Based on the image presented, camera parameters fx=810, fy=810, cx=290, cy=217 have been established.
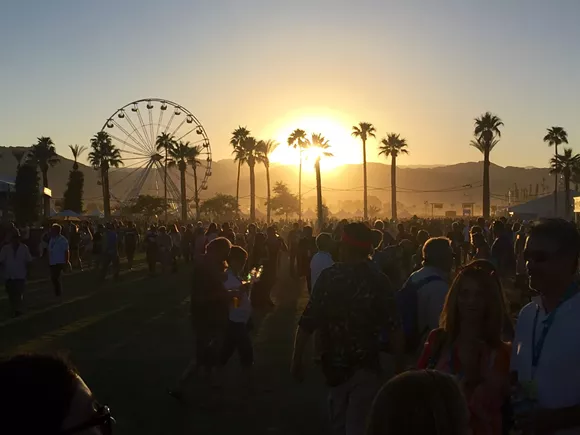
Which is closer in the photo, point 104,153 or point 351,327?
point 351,327

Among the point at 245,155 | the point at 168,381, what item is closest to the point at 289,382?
the point at 168,381

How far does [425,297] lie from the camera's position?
17.5 ft

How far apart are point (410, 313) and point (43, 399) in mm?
3966

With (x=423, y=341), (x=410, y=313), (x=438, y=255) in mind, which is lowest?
(x=423, y=341)

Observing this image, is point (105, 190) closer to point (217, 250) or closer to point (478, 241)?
point (478, 241)

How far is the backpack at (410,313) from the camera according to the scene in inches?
209

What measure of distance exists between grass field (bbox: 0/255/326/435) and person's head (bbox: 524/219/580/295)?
190 centimetres

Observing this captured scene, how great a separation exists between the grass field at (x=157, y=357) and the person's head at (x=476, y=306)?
1.77m

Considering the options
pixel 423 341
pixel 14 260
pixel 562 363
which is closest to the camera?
pixel 562 363

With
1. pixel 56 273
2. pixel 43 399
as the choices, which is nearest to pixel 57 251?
pixel 56 273

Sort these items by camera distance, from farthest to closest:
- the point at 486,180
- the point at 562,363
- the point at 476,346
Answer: the point at 486,180 < the point at 476,346 < the point at 562,363

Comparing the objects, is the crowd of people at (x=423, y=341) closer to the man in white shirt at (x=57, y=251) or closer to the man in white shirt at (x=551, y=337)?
the man in white shirt at (x=551, y=337)

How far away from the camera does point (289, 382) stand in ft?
30.9

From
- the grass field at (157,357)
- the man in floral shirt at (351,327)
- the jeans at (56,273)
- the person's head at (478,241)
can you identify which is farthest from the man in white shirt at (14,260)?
the man in floral shirt at (351,327)
